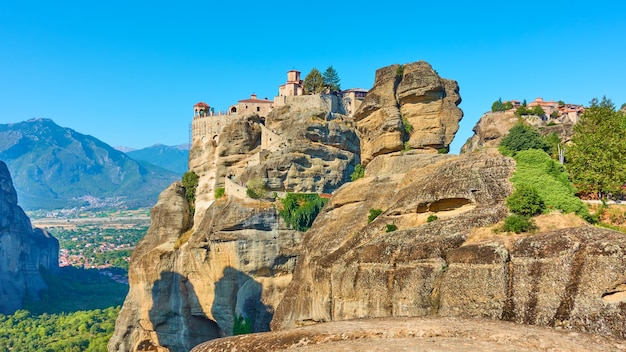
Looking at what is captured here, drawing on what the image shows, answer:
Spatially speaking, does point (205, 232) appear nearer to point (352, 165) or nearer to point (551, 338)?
point (352, 165)

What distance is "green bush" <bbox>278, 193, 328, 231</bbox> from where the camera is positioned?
167ft

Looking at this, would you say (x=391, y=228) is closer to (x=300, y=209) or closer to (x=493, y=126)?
(x=300, y=209)

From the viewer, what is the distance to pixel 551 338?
17.5 m

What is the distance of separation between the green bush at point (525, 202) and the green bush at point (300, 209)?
26.5 m

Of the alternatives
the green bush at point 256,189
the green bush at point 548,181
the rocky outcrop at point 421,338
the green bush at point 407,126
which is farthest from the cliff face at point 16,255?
the green bush at point 548,181

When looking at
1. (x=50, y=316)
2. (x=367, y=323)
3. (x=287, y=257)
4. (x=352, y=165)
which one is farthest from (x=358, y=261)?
(x=50, y=316)

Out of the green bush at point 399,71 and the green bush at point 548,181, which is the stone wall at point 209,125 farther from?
the green bush at point 548,181

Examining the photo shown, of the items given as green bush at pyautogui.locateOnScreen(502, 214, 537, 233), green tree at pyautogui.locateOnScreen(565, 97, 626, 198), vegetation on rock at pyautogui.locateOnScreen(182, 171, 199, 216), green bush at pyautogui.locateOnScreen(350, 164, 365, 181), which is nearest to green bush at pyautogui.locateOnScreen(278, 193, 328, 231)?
green bush at pyautogui.locateOnScreen(350, 164, 365, 181)

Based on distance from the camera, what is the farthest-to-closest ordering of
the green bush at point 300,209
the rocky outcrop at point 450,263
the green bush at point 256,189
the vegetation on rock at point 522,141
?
the green bush at point 256,189 → the green bush at point 300,209 → the vegetation on rock at point 522,141 → the rocky outcrop at point 450,263

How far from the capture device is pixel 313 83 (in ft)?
258

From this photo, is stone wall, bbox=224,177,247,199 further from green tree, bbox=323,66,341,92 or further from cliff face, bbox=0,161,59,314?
cliff face, bbox=0,161,59,314

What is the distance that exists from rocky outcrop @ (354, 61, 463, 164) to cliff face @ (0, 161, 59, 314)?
107783 millimetres

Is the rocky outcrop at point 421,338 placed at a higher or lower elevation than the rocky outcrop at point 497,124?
lower

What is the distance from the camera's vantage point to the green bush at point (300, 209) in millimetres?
50906
